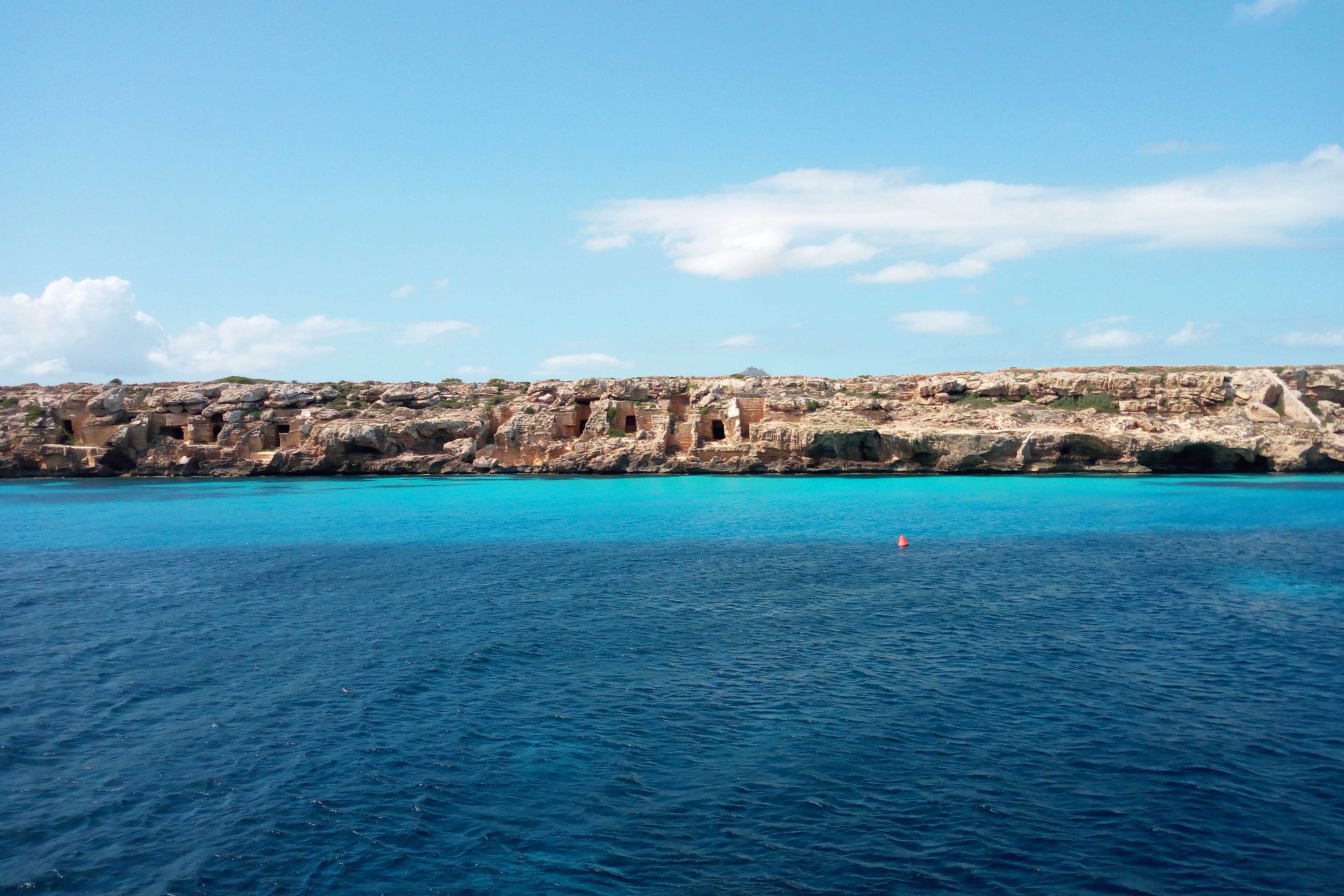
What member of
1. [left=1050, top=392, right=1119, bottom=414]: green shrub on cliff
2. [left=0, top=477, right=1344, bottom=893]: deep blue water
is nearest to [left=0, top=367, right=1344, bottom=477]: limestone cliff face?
Answer: [left=1050, top=392, right=1119, bottom=414]: green shrub on cliff

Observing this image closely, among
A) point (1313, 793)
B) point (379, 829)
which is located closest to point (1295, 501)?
point (1313, 793)

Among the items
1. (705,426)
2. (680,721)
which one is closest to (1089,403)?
(705,426)

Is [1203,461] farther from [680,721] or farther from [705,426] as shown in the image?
[680,721]

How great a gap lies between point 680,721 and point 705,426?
164 feet

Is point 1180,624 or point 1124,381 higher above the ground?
point 1124,381

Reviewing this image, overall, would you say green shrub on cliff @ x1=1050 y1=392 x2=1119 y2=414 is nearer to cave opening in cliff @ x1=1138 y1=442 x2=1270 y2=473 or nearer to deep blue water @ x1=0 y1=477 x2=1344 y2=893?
cave opening in cliff @ x1=1138 y1=442 x2=1270 y2=473

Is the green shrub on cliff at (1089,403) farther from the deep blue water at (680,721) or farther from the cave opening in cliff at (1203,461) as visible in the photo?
the deep blue water at (680,721)

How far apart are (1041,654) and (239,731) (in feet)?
47.8

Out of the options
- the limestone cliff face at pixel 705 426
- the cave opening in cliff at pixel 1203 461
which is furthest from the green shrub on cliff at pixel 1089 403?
the cave opening in cliff at pixel 1203 461

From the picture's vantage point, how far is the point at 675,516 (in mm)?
37969

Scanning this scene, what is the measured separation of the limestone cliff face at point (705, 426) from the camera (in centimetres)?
A: 5494

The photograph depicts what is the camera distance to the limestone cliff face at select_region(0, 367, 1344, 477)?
180 ft

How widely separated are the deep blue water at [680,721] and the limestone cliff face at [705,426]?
27.9 metres

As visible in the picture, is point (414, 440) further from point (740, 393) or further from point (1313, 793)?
point (1313, 793)
